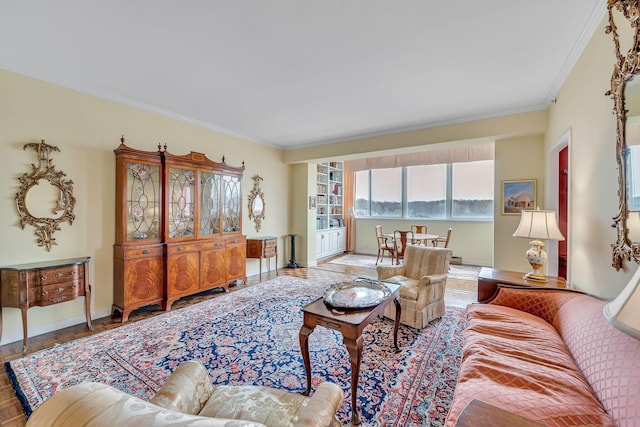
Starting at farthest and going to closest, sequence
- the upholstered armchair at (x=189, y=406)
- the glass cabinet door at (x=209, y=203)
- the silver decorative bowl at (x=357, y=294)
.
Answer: the glass cabinet door at (x=209, y=203) < the silver decorative bowl at (x=357, y=294) < the upholstered armchair at (x=189, y=406)

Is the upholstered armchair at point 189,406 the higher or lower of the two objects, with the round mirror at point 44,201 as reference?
lower

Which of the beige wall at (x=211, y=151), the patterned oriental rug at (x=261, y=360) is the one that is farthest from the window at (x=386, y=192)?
the patterned oriental rug at (x=261, y=360)

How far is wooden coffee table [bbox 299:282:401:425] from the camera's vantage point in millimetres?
1689

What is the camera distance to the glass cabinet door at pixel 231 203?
176 inches

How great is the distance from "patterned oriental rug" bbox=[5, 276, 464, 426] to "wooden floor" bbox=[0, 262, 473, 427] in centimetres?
6

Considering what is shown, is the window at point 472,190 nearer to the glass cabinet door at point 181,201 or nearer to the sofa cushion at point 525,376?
the sofa cushion at point 525,376

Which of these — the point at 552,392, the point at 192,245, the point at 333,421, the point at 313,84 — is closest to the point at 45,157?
the point at 192,245

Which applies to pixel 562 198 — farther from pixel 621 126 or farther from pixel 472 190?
pixel 472 190

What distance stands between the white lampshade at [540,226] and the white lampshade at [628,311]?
2.21 meters

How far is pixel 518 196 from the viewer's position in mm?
3801

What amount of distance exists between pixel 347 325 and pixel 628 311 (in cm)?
132

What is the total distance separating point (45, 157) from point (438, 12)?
403 cm

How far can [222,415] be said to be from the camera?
112 cm

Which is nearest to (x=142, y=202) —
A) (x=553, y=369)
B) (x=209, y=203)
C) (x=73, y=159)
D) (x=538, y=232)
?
(x=73, y=159)
